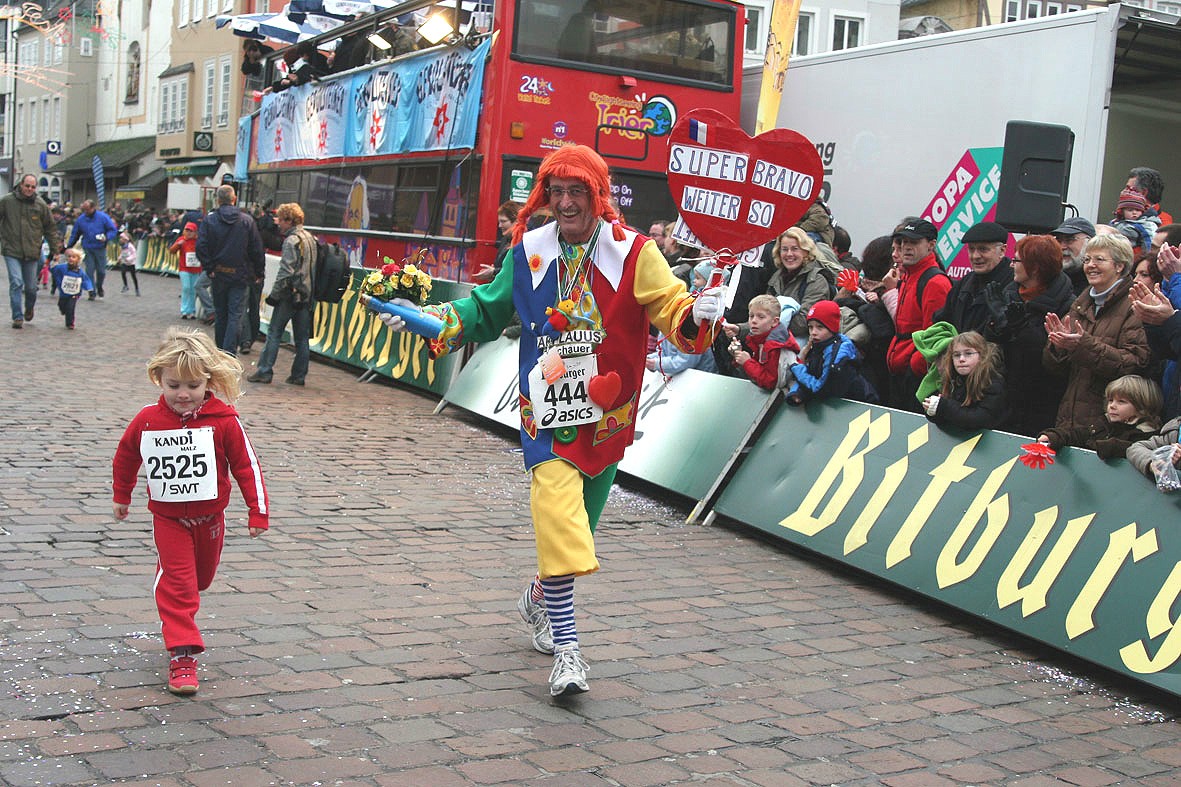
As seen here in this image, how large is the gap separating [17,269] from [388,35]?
19.1ft

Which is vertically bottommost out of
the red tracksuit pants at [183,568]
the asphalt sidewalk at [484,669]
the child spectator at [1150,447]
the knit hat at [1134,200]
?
the asphalt sidewalk at [484,669]

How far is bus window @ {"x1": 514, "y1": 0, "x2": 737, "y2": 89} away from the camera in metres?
13.5

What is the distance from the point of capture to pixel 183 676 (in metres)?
4.55

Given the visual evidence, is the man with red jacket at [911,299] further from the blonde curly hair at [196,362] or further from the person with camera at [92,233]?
the person with camera at [92,233]

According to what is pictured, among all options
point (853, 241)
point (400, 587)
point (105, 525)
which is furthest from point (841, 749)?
point (853, 241)

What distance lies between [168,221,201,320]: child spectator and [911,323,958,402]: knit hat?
13490 millimetres

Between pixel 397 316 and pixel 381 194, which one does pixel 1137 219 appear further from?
pixel 381 194

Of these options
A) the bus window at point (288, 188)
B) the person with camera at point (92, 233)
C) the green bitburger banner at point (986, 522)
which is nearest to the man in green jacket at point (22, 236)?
the bus window at point (288, 188)

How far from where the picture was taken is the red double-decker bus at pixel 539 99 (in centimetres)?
1359

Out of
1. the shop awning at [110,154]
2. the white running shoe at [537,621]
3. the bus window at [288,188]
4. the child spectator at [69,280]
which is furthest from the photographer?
the shop awning at [110,154]

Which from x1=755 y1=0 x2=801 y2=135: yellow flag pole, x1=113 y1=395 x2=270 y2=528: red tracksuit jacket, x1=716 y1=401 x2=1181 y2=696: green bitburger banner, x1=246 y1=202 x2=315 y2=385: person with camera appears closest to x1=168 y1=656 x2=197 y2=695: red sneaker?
x1=113 y1=395 x2=270 y2=528: red tracksuit jacket

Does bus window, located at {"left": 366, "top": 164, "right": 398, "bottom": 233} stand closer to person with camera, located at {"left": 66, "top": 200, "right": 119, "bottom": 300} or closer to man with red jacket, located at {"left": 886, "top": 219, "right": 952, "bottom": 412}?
person with camera, located at {"left": 66, "top": 200, "right": 119, "bottom": 300}

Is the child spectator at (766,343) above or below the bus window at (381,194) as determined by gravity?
below

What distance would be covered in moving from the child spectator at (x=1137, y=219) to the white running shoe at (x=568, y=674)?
16.4 ft
